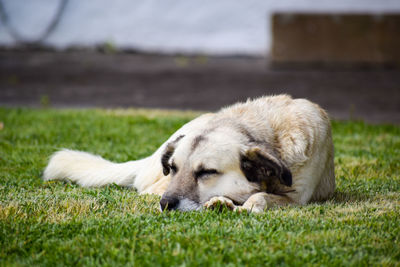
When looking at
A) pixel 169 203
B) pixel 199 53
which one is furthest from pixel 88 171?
pixel 199 53

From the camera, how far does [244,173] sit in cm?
392

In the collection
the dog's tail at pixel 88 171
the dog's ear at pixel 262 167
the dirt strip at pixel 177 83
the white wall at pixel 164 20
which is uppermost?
the white wall at pixel 164 20

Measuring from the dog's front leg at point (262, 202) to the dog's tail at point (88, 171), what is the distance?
1533mm

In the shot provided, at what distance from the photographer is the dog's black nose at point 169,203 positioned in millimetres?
3646

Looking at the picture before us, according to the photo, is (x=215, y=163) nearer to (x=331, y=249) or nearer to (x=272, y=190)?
(x=272, y=190)

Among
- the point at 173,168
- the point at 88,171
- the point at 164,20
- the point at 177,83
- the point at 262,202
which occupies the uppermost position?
the point at 164,20

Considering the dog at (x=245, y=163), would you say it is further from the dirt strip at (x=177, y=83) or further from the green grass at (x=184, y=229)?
the dirt strip at (x=177, y=83)

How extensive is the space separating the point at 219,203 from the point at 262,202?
1.13ft

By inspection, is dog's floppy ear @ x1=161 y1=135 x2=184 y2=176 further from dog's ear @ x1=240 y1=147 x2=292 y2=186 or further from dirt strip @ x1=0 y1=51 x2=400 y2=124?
dirt strip @ x1=0 y1=51 x2=400 y2=124

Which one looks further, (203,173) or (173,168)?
(173,168)

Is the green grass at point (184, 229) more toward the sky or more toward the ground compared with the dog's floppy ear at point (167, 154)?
more toward the ground

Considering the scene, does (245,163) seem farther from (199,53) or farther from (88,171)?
(199,53)

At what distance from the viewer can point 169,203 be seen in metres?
3.65

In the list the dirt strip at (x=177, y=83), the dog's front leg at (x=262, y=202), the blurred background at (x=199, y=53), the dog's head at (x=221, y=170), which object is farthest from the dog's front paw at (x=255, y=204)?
the blurred background at (x=199, y=53)
